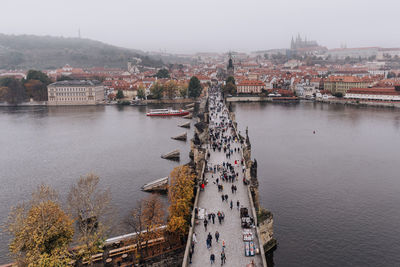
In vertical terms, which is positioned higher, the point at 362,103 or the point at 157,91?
the point at 157,91

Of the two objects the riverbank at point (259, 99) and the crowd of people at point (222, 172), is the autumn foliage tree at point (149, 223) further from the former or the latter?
the riverbank at point (259, 99)

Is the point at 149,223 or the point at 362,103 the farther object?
the point at 362,103

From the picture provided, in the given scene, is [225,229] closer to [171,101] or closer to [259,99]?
[171,101]

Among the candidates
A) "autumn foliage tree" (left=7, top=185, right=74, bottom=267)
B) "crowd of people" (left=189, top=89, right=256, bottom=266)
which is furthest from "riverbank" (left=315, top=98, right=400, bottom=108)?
"autumn foliage tree" (left=7, top=185, right=74, bottom=267)

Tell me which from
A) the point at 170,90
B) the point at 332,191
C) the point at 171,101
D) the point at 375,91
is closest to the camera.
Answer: the point at 332,191

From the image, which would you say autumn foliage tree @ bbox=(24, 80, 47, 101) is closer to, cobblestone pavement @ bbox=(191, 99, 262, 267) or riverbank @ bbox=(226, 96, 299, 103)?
riverbank @ bbox=(226, 96, 299, 103)

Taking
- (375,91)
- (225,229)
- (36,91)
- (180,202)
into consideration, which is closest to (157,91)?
(36,91)

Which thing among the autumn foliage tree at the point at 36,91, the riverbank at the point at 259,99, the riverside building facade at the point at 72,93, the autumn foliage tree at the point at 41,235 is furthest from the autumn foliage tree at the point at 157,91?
the autumn foliage tree at the point at 41,235
